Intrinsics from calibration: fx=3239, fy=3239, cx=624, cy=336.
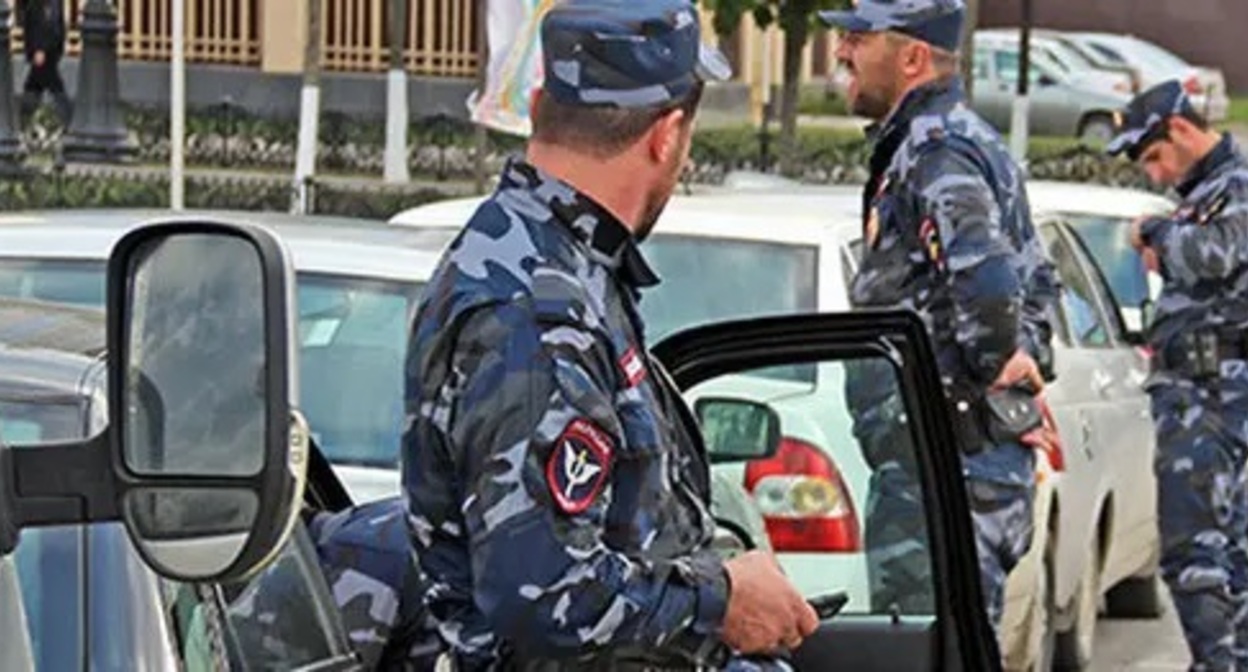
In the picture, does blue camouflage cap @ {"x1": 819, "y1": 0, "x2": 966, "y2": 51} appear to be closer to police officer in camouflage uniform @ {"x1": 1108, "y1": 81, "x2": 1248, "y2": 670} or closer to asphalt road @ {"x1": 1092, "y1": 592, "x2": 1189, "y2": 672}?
police officer in camouflage uniform @ {"x1": 1108, "y1": 81, "x2": 1248, "y2": 670}

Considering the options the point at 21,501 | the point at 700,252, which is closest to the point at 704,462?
the point at 21,501

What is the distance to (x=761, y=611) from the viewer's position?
379 cm

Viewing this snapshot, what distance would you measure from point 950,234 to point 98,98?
16.5 m

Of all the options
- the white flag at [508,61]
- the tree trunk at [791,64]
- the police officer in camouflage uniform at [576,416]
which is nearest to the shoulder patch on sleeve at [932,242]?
the police officer in camouflage uniform at [576,416]

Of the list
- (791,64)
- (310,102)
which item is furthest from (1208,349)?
(791,64)

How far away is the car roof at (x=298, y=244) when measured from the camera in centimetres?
706

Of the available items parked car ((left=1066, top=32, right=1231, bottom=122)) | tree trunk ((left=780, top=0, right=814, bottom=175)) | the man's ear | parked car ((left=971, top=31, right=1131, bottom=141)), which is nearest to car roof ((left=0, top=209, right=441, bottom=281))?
the man's ear

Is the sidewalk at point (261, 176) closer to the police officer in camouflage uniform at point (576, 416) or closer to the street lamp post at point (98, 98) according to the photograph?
the street lamp post at point (98, 98)

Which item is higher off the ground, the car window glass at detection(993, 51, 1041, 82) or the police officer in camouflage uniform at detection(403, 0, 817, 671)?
the police officer in camouflage uniform at detection(403, 0, 817, 671)

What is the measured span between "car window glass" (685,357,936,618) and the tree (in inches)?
748

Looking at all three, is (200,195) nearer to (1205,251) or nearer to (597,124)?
(1205,251)

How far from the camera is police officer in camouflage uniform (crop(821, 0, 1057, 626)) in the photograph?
679 cm

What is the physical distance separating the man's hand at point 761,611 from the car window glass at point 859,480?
0.78 m

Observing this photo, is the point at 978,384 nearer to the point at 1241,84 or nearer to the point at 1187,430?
the point at 1187,430
